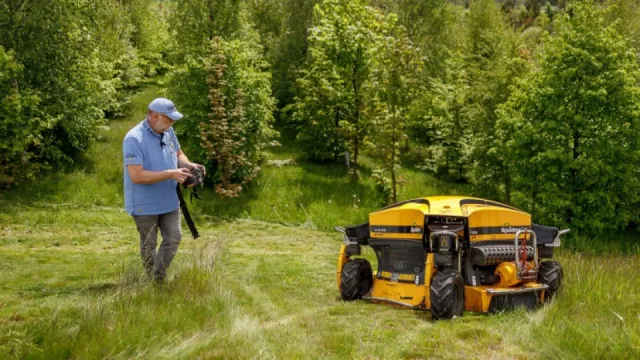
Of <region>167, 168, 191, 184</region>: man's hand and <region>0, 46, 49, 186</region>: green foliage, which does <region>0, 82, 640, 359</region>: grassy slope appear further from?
<region>0, 46, 49, 186</region>: green foliage

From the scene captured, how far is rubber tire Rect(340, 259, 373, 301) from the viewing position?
28.8 feet

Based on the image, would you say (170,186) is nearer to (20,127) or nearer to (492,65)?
(20,127)

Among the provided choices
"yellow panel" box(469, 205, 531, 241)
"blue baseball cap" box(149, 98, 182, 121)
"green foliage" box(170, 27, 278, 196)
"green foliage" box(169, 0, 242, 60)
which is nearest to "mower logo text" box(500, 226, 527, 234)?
"yellow panel" box(469, 205, 531, 241)

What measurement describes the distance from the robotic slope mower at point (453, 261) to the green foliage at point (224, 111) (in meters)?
13.5

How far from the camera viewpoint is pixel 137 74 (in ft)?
122

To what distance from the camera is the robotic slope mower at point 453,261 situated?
794 centimetres

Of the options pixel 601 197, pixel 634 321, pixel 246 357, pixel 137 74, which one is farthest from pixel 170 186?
pixel 137 74

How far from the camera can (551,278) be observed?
891cm

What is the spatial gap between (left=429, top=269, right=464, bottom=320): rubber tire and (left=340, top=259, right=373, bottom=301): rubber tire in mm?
1380

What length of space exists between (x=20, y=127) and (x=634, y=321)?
63.6 ft

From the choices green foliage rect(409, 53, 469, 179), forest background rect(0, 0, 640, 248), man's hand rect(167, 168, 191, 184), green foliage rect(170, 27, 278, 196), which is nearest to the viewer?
man's hand rect(167, 168, 191, 184)

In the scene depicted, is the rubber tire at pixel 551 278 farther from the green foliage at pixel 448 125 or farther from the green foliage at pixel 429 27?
the green foliage at pixel 429 27

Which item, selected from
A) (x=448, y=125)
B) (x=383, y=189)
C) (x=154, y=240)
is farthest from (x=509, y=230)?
(x=448, y=125)

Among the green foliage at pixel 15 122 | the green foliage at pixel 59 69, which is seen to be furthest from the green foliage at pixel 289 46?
the green foliage at pixel 15 122
